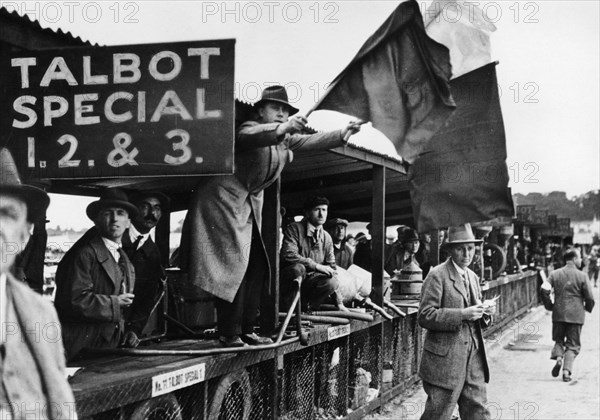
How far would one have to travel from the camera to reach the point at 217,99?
438 centimetres

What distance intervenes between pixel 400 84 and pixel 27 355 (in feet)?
10.2

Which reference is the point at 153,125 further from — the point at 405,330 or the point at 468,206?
the point at 405,330

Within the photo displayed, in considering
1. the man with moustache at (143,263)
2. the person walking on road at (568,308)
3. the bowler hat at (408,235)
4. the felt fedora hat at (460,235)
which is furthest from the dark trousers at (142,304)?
the person walking on road at (568,308)

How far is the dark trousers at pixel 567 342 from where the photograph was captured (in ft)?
37.3

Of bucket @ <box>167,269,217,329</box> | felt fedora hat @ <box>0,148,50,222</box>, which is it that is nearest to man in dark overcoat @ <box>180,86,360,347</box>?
bucket @ <box>167,269,217,329</box>

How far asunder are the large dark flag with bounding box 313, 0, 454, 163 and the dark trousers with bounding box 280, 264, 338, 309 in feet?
7.30

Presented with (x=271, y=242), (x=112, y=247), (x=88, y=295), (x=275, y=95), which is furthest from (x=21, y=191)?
(x=271, y=242)

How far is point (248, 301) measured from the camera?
18.7 feet

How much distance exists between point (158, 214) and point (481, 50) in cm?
316

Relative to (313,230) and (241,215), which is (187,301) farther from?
(241,215)

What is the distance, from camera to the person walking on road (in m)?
11.4

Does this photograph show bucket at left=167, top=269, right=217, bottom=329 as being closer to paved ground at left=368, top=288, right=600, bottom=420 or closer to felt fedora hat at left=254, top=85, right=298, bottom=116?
felt fedora hat at left=254, top=85, right=298, bottom=116

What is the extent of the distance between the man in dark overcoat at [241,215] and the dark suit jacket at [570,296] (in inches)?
298

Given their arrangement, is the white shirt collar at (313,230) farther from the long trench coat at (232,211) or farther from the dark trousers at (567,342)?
the dark trousers at (567,342)
